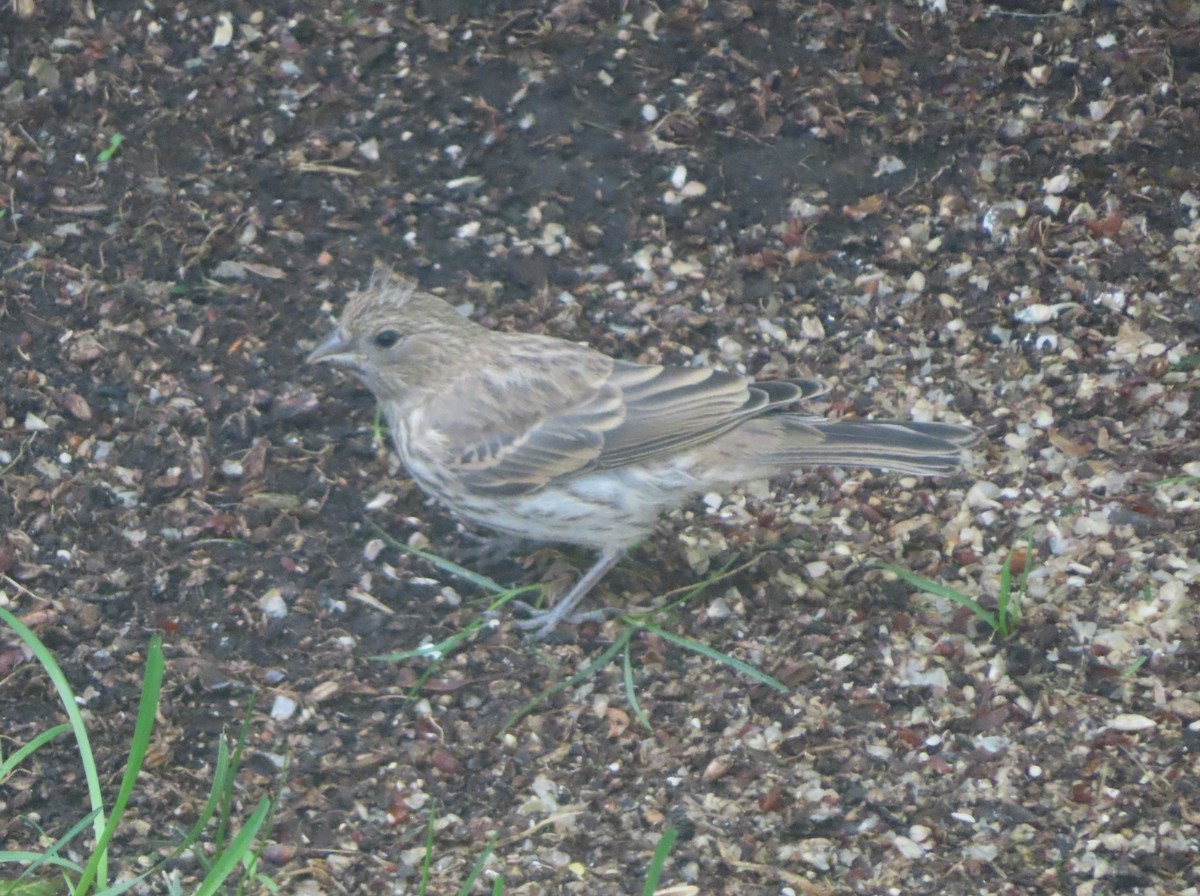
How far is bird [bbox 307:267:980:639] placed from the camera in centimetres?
418

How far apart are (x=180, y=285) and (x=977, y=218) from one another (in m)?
2.71

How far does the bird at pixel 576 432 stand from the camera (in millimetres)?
4184

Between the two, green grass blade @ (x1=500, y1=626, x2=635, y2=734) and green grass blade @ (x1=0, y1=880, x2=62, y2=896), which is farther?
green grass blade @ (x1=500, y1=626, x2=635, y2=734)

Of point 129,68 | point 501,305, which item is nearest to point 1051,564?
point 501,305

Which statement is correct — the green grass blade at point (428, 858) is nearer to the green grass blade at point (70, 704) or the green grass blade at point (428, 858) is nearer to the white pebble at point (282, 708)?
the white pebble at point (282, 708)

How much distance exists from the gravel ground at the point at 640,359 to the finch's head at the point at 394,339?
0.37 metres

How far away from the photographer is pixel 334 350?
14.4 feet

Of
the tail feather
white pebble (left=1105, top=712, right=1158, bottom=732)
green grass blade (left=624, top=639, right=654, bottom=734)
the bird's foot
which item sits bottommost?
white pebble (left=1105, top=712, right=1158, bottom=732)

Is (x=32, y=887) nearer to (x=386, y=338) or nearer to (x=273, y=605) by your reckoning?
(x=273, y=605)

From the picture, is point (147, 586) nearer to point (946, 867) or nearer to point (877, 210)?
point (946, 867)

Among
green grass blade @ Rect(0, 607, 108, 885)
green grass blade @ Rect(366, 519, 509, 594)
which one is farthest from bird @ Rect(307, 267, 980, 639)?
green grass blade @ Rect(0, 607, 108, 885)

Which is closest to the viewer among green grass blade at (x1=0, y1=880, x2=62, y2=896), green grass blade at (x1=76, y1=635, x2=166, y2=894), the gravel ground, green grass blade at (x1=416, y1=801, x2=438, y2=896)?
green grass blade at (x1=76, y1=635, x2=166, y2=894)

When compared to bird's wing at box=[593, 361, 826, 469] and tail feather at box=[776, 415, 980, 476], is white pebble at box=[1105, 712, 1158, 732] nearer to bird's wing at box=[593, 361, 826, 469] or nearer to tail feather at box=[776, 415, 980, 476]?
tail feather at box=[776, 415, 980, 476]

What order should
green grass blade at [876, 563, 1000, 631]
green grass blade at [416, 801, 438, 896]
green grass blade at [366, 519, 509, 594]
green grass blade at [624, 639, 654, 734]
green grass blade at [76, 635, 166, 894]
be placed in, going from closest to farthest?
1. green grass blade at [76, 635, 166, 894]
2. green grass blade at [416, 801, 438, 896]
3. green grass blade at [624, 639, 654, 734]
4. green grass blade at [876, 563, 1000, 631]
5. green grass blade at [366, 519, 509, 594]
